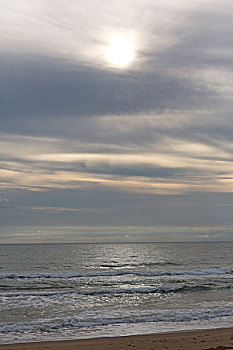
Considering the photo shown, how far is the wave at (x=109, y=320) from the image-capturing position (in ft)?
60.0

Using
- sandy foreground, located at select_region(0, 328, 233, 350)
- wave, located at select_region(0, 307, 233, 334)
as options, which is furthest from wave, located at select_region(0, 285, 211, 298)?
sandy foreground, located at select_region(0, 328, 233, 350)

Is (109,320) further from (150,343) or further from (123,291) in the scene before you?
(123,291)

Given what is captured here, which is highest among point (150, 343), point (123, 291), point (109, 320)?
point (150, 343)

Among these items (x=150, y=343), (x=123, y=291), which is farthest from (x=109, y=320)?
(x=123, y=291)

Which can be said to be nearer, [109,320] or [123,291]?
[109,320]

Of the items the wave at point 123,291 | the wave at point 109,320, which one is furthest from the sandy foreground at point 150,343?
the wave at point 123,291

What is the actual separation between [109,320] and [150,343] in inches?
227

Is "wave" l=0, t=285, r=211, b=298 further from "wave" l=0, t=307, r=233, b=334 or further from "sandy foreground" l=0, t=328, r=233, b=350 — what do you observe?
"sandy foreground" l=0, t=328, r=233, b=350

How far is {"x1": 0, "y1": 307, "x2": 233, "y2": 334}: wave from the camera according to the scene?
60.0 ft

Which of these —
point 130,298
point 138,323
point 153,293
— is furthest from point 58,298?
point 138,323

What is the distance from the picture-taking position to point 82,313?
72.1ft

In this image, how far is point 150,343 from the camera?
14648 mm

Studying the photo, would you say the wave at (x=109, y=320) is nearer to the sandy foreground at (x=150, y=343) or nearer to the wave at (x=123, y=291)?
the sandy foreground at (x=150, y=343)

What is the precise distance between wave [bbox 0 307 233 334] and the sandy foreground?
3.14 meters
